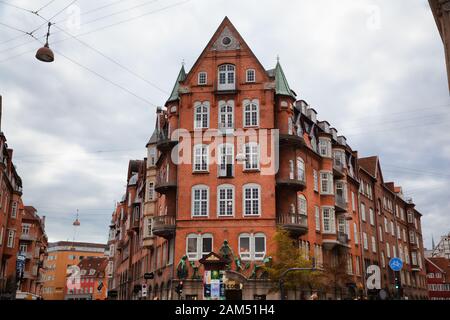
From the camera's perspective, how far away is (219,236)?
132 ft

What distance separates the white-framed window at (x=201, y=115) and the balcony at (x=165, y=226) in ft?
26.1

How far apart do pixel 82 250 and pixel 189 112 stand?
12922 cm

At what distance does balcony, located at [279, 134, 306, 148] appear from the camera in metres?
42.9

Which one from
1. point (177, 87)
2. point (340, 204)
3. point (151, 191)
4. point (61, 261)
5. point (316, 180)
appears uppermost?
point (177, 87)

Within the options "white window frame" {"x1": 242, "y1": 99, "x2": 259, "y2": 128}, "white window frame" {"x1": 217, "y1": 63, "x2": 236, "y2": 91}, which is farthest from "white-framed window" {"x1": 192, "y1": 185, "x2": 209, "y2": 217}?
"white window frame" {"x1": 217, "y1": 63, "x2": 236, "y2": 91}

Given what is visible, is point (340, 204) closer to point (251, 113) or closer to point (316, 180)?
point (316, 180)

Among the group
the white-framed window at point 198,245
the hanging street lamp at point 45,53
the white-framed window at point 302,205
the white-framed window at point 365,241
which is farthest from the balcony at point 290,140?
the hanging street lamp at point 45,53

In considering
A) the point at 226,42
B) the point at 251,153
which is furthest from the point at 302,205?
the point at 226,42

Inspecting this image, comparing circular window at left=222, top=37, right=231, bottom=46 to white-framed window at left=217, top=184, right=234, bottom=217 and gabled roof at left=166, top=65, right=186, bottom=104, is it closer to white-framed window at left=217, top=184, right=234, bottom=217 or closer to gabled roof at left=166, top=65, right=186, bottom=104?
gabled roof at left=166, top=65, right=186, bottom=104

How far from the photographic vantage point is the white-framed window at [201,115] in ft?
141

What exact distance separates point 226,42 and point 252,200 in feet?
46.1

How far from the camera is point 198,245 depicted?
40.2m

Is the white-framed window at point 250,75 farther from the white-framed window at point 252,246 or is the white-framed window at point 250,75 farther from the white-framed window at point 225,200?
the white-framed window at point 252,246
